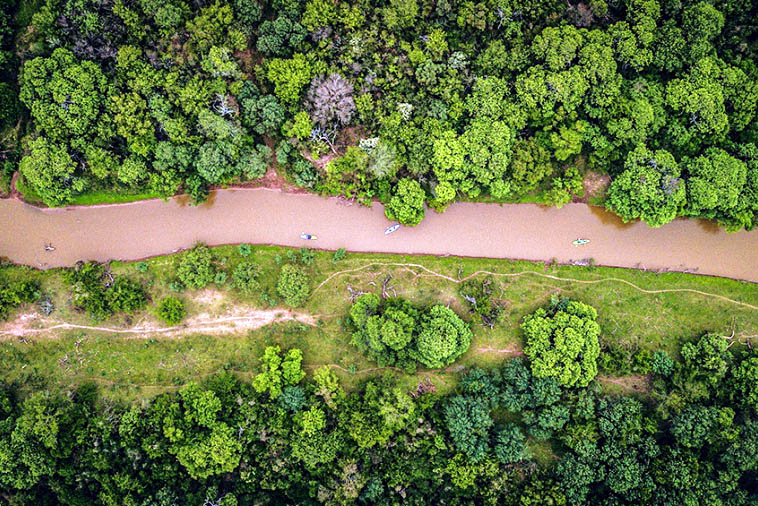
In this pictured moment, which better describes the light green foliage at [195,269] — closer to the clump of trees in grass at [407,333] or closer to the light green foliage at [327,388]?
the light green foliage at [327,388]

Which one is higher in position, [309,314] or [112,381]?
[309,314]

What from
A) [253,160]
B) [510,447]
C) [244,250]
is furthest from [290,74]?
[510,447]

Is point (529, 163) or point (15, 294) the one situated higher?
point (529, 163)

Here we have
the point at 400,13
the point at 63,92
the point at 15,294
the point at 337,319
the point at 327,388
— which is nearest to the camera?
the point at 63,92

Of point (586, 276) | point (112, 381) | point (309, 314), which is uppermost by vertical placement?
point (586, 276)

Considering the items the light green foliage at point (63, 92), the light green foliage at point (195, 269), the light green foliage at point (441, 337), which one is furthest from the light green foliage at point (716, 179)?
the light green foliage at point (63, 92)

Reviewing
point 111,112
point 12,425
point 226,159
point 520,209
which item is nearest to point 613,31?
point 520,209

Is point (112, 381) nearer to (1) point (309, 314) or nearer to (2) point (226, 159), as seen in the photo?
(1) point (309, 314)

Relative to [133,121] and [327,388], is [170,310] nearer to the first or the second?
[327,388]
